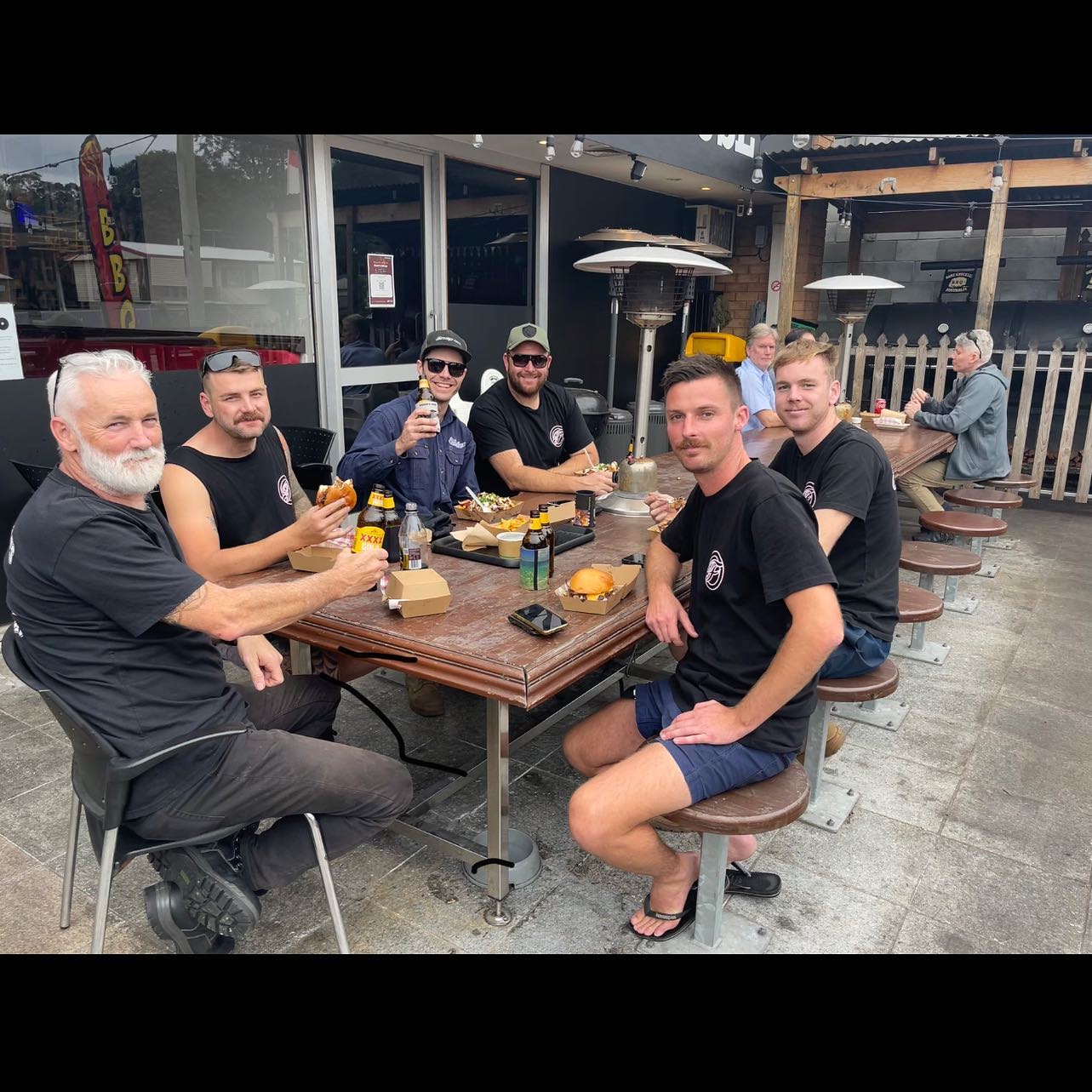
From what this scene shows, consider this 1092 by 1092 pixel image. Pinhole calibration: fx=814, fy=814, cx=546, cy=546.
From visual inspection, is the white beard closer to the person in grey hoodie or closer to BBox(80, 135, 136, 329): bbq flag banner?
BBox(80, 135, 136, 329): bbq flag banner

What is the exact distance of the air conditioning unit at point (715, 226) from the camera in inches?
415

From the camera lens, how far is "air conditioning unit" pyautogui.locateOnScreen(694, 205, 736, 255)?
10.5 metres

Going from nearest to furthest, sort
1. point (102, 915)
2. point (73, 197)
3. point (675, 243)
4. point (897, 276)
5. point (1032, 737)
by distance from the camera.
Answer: point (102, 915)
point (1032, 737)
point (73, 197)
point (675, 243)
point (897, 276)

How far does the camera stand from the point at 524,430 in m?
4.15

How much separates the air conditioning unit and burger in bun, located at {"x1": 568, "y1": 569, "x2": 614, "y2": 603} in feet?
30.0

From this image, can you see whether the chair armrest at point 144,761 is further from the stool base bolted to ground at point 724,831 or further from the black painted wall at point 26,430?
the black painted wall at point 26,430

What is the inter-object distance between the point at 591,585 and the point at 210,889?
1242mm

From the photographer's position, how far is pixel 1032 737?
3514 mm

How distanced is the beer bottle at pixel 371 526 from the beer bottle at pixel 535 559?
435mm

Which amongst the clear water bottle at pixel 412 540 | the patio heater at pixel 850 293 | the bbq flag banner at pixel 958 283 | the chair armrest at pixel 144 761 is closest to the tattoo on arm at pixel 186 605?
the chair armrest at pixel 144 761
